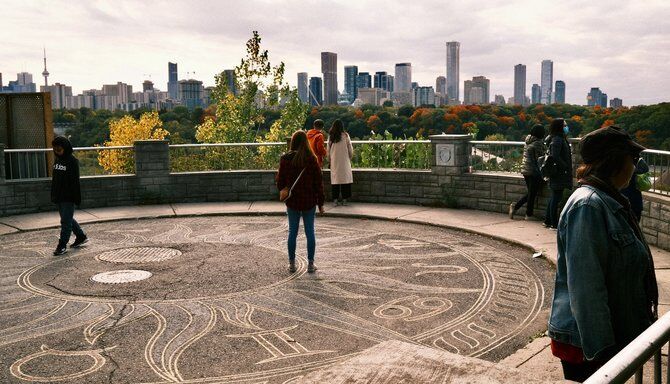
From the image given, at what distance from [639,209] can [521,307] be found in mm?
2713

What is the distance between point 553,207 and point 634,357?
31.7 ft

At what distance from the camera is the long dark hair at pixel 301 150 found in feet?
28.0

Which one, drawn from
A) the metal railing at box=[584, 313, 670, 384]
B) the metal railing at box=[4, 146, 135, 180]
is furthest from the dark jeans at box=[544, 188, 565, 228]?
the metal railing at box=[4, 146, 135, 180]

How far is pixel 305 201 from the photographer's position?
28.1 ft

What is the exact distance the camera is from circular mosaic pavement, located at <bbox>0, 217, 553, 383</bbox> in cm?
573

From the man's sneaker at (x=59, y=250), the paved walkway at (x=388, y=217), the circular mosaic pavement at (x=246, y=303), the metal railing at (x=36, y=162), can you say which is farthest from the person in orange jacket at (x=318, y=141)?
the man's sneaker at (x=59, y=250)

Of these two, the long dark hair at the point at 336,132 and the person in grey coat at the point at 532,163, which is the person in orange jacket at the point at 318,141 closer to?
the long dark hair at the point at 336,132

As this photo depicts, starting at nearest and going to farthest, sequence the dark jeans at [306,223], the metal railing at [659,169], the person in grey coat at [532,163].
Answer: the dark jeans at [306,223], the metal railing at [659,169], the person in grey coat at [532,163]

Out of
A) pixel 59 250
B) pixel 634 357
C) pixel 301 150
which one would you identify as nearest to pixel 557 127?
pixel 301 150

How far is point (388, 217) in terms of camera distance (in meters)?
13.3

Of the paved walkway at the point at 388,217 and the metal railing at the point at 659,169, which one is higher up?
the metal railing at the point at 659,169

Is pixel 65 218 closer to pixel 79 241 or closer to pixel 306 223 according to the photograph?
pixel 79 241

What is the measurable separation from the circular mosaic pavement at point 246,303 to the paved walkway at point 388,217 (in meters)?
0.48

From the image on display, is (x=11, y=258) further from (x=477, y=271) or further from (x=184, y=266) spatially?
(x=477, y=271)
